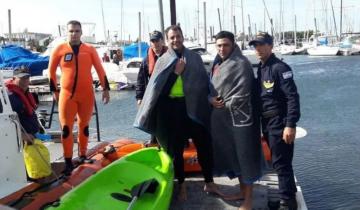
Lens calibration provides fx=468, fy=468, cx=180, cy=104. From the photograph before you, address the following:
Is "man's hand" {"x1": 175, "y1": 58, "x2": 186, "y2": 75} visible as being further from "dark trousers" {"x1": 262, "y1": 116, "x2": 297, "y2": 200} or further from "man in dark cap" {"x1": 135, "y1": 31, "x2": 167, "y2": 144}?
"man in dark cap" {"x1": 135, "y1": 31, "x2": 167, "y2": 144}

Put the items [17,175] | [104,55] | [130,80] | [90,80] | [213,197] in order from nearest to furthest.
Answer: [17,175] → [213,197] → [90,80] → [130,80] → [104,55]

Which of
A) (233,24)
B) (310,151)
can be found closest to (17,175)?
(310,151)

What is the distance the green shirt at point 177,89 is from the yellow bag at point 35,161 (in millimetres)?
1473

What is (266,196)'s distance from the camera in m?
5.06

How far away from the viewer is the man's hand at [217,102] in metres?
4.58

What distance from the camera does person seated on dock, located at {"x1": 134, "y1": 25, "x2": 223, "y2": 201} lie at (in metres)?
4.73

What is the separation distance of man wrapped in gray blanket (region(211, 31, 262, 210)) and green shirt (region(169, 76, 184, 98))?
327mm

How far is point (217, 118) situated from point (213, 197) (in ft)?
3.02

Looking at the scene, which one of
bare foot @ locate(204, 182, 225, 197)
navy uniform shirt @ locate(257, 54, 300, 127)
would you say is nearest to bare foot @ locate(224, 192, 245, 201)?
bare foot @ locate(204, 182, 225, 197)

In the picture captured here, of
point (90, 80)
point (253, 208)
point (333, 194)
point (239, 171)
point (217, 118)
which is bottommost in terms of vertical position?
point (333, 194)

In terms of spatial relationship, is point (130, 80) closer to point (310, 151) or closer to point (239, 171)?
point (310, 151)

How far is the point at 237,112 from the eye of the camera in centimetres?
456

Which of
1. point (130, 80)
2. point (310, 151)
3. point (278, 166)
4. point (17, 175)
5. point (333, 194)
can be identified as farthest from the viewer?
point (130, 80)

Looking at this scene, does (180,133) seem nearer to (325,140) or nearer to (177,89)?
(177,89)
